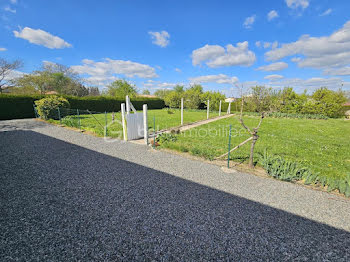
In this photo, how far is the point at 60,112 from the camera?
1393cm

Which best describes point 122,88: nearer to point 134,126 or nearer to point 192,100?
point 192,100

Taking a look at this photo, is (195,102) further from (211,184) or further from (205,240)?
(205,240)

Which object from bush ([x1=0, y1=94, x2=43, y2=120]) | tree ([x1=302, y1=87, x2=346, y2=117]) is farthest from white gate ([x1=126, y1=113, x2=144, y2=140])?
tree ([x1=302, y1=87, x2=346, y2=117])

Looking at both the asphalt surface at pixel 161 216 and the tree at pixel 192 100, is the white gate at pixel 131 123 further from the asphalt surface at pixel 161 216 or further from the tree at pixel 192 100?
the tree at pixel 192 100

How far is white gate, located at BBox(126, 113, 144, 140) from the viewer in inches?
319

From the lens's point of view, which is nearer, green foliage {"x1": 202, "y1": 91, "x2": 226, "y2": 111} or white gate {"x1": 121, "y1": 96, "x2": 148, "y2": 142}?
white gate {"x1": 121, "y1": 96, "x2": 148, "y2": 142}

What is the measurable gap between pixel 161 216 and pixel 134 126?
6086mm

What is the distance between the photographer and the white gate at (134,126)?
26.6 feet

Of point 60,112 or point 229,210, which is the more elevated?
point 60,112

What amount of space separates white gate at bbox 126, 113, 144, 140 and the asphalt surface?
3.38 metres

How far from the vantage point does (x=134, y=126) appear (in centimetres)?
836

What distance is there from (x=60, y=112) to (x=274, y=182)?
1646cm

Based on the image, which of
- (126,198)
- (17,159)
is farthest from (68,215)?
(17,159)

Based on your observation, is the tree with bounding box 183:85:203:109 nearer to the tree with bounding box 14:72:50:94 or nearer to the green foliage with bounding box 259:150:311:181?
the green foliage with bounding box 259:150:311:181
